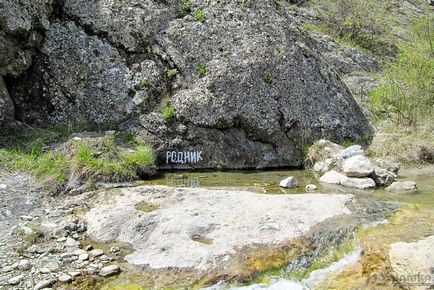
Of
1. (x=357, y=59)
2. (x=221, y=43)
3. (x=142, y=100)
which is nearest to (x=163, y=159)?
(x=142, y=100)

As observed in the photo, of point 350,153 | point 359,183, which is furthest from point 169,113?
point 359,183

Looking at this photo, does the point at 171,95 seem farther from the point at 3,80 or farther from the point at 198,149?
the point at 3,80

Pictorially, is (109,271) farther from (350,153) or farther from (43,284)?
(350,153)

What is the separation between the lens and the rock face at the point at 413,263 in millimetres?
6680

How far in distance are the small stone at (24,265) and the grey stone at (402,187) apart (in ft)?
30.7

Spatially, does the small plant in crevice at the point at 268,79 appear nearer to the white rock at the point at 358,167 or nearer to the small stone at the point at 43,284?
the white rock at the point at 358,167

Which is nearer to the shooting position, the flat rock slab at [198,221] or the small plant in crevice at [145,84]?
the flat rock slab at [198,221]

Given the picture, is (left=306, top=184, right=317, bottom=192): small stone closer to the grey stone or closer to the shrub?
the grey stone

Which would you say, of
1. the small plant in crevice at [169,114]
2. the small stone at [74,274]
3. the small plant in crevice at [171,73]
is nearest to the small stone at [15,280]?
the small stone at [74,274]

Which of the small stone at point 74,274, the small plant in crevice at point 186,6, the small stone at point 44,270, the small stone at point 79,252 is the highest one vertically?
the small plant in crevice at point 186,6

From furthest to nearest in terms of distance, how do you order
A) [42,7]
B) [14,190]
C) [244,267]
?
1. [42,7]
2. [14,190]
3. [244,267]

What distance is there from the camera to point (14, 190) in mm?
10875

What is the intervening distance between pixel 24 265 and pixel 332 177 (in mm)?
A: 9154

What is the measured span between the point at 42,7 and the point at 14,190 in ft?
25.3
